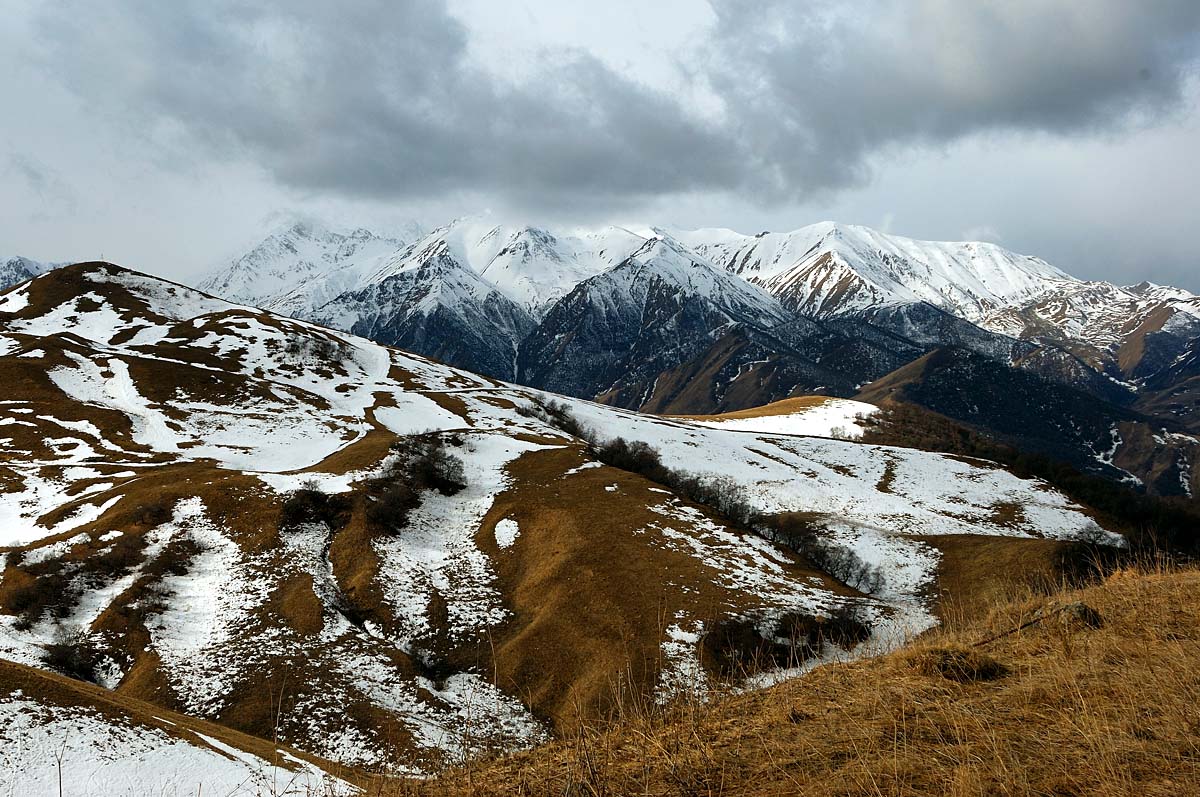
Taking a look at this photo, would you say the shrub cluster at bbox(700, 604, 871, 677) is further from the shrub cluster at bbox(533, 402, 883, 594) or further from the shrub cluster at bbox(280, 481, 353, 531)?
the shrub cluster at bbox(280, 481, 353, 531)

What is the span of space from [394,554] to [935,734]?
5560cm

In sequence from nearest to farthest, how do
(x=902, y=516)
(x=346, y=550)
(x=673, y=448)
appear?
(x=346, y=550)
(x=902, y=516)
(x=673, y=448)

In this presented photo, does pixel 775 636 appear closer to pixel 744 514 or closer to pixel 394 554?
pixel 394 554

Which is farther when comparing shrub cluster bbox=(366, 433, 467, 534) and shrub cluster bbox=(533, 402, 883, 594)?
shrub cluster bbox=(533, 402, 883, 594)

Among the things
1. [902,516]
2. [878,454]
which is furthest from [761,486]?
[878,454]

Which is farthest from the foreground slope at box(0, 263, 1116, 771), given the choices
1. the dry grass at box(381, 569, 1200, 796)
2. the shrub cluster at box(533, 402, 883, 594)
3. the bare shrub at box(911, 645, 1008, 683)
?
the bare shrub at box(911, 645, 1008, 683)

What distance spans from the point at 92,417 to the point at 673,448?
287 ft

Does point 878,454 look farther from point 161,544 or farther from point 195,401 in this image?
point 195,401

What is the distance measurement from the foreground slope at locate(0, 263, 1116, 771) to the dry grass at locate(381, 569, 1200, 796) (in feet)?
3.65

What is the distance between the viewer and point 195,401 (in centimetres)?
10681

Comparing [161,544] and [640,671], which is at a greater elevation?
[640,671]

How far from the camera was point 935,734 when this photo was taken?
20.4ft

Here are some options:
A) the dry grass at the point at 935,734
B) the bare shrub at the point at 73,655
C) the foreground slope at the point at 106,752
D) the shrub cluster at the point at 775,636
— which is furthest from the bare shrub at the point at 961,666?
the bare shrub at the point at 73,655

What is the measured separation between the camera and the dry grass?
5.32 meters
